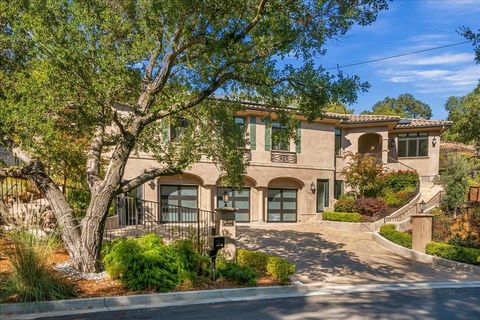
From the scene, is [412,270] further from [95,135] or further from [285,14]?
[95,135]

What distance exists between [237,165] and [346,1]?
17.0 ft

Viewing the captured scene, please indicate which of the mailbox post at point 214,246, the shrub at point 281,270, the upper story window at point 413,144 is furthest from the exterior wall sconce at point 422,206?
the mailbox post at point 214,246

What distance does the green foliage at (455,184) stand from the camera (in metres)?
19.1

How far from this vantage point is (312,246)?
15.1m

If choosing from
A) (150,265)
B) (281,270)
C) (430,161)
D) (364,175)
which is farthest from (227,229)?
(430,161)

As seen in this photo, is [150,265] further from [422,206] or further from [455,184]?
[455,184]

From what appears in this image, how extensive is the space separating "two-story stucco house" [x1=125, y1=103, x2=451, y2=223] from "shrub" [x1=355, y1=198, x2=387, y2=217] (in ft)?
9.78

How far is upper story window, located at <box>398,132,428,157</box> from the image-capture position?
84.9ft

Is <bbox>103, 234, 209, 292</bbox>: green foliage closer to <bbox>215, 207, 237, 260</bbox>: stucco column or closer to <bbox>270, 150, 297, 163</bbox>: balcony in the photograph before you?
<bbox>215, 207, 237, 260</bbox>: stucco column

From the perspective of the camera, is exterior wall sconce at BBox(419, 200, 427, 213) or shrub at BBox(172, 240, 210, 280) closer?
shrub at BBox(172, 240, 210, 280)

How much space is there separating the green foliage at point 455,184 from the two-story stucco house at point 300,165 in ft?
18.2

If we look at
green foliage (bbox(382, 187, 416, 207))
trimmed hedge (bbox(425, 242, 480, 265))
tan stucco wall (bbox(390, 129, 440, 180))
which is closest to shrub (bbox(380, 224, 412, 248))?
trimmed hedge (bbox(425, 242, 480, 265))

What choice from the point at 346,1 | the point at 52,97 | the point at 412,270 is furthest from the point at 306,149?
the point at 52,97

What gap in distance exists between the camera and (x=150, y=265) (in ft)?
26.4
